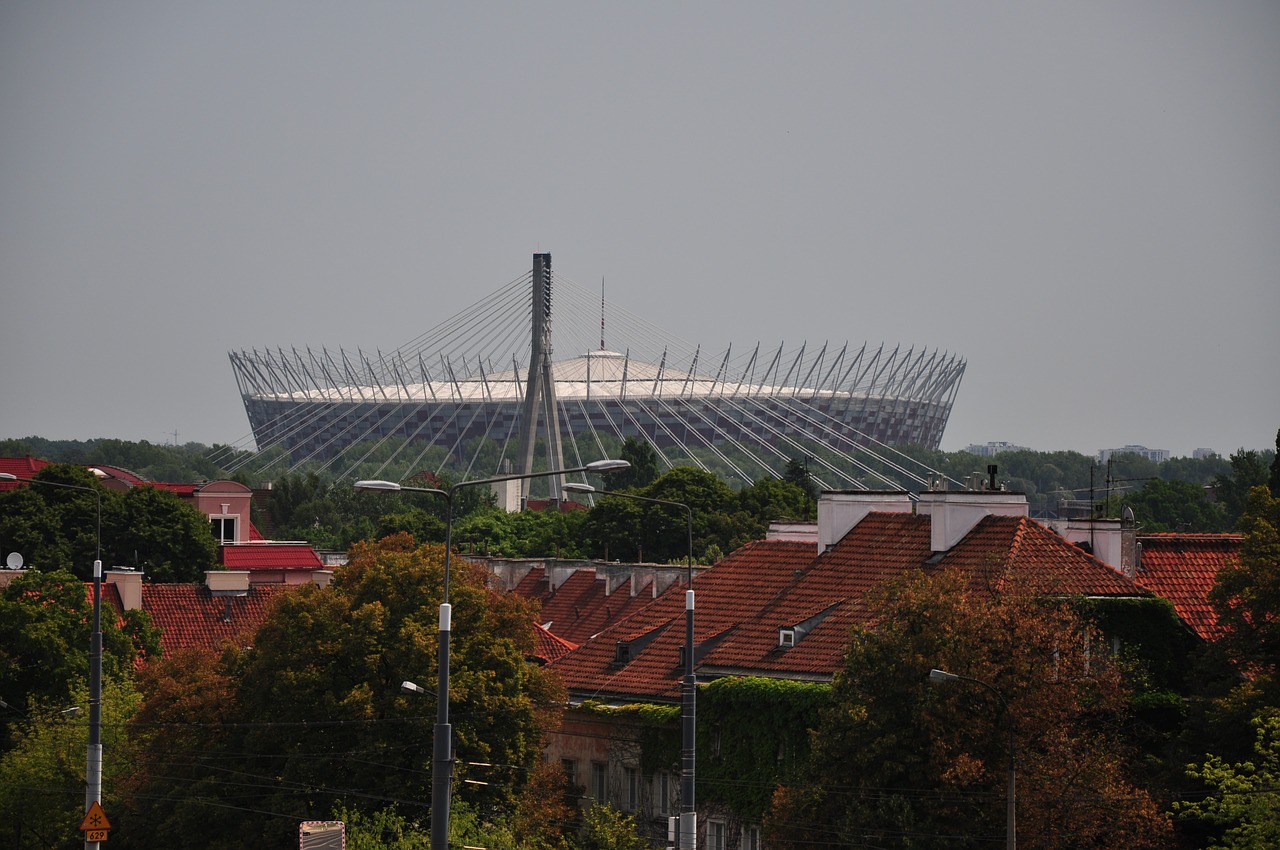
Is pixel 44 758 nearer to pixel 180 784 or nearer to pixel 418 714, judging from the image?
pixel 180 784

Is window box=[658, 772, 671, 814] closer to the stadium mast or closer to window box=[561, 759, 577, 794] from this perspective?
window box=[561, 759, 577, 794]

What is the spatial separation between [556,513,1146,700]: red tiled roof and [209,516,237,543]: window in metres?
42.9

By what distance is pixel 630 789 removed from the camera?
108 ft

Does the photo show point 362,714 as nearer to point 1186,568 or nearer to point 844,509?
point 844,509

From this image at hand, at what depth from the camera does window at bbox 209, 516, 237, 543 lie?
3078 inches

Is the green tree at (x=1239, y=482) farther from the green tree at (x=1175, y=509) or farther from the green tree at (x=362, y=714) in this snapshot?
the green tree at (x=362, y=714)

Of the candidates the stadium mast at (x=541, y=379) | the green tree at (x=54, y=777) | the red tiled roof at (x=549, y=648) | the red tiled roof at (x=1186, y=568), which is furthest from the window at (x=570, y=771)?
Answer: the stadium mast at (x=541, y=379)

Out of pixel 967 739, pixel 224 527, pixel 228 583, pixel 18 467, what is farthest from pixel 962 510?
pixel 18 467

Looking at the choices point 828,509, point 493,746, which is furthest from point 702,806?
point 828,509

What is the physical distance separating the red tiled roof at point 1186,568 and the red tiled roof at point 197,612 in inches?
792

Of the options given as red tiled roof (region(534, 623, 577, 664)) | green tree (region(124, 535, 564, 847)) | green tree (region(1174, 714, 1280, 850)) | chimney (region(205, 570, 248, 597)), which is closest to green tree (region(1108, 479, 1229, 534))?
chimney (region(205, 570, 248, 597))

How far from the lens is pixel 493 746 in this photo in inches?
1160

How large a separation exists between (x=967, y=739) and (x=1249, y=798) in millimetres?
3364

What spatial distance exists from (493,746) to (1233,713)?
10.2 metres
